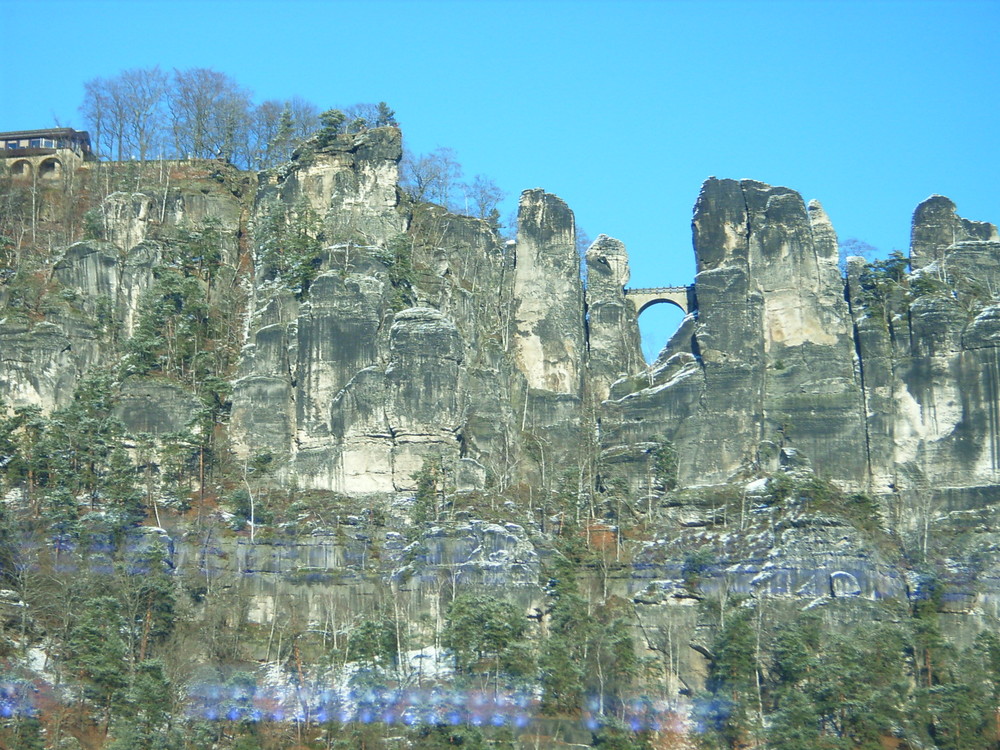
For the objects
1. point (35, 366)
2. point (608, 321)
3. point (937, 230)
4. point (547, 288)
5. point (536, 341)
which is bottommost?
point (35, 366)

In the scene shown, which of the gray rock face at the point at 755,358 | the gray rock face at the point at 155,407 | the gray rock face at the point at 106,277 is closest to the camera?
the gray rock face at the point at 155,407

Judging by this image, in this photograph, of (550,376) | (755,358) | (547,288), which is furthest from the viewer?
(547,288)

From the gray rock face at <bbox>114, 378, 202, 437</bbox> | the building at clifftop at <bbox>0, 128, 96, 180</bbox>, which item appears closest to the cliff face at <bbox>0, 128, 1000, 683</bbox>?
the gray rock face at <bbox>114, 378, 202, 437</bbox>

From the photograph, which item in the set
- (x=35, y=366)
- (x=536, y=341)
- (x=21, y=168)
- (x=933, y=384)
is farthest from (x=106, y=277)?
(x=933, y=384)

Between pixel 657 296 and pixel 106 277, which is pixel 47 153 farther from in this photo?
pixel 657 296

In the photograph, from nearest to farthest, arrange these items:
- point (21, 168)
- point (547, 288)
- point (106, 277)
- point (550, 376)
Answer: point (106, 277), point (550, 376), point (547, 288), point (21, 168)

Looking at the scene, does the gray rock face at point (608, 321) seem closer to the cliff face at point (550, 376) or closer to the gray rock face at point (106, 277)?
the cliff face at point (550, 376)

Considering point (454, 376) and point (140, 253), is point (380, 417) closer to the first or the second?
point (454, 376)

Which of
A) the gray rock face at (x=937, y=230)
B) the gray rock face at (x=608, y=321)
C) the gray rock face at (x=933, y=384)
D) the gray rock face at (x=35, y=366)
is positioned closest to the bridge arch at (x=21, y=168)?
the gray rock face at (x=35, y=366)

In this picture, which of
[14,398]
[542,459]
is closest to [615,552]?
[542,459]

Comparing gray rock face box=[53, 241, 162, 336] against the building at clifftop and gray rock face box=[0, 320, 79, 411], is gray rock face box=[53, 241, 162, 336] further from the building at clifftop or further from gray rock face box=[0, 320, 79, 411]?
the building at clifftop

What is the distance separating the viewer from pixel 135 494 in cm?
7194

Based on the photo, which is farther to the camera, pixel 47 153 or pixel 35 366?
pixel 47 153

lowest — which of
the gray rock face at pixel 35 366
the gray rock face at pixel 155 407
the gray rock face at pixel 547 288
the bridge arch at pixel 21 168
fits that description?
the gray rock face at pixel 155 407
